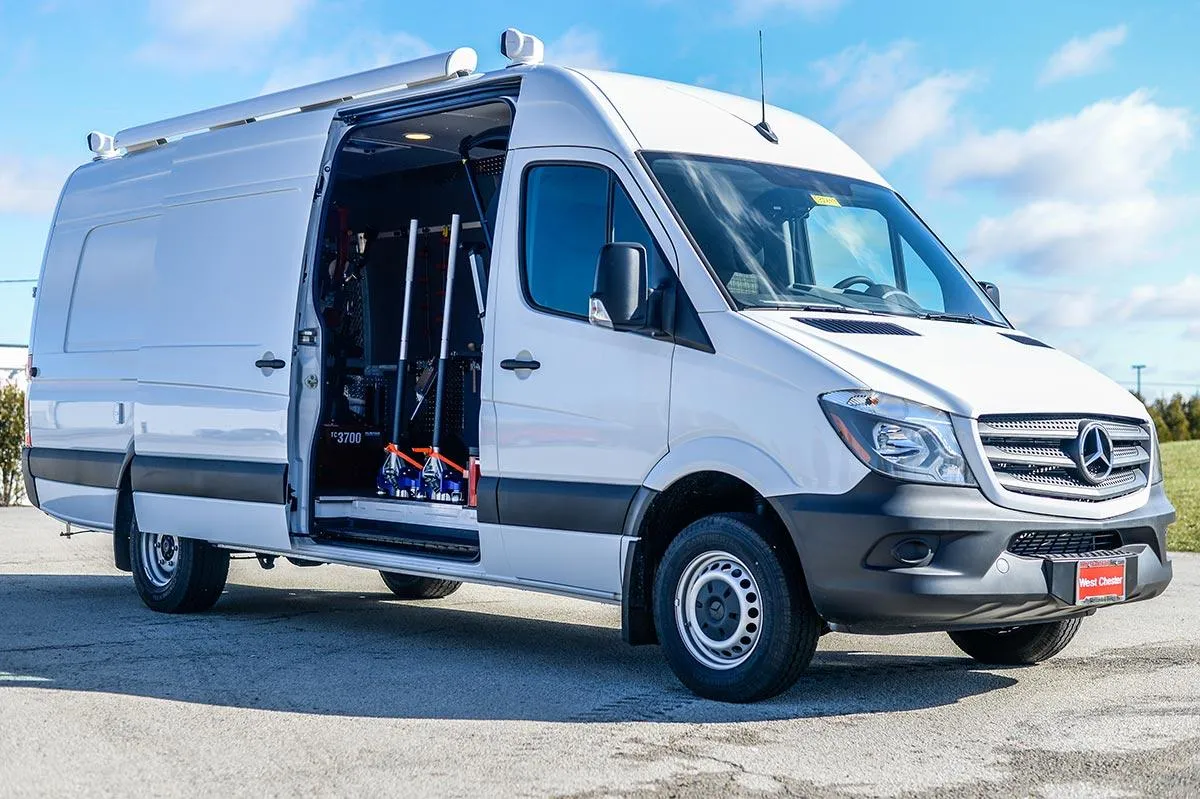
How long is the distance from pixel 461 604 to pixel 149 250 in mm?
3257

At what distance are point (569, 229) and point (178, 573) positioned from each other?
405 centimetres

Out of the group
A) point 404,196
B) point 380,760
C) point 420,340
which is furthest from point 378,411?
point 380,760

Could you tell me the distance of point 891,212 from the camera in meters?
8.16

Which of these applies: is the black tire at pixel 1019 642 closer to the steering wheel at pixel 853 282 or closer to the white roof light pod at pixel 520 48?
the steering wheel at pixel 853 282

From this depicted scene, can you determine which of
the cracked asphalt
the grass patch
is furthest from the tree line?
the cracked asphalt

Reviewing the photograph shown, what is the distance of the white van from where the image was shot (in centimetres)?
630

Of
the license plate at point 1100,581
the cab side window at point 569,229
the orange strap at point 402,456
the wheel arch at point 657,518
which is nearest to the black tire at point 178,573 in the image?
the orange strap at point 402,456

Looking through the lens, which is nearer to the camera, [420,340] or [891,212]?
[891,212]

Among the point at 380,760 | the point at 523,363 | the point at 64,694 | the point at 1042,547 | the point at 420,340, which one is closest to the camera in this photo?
the point at 380,760

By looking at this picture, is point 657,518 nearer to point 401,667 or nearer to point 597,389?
point 597,389

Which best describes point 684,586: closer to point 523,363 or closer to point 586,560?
point 586,560

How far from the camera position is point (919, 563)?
618cm

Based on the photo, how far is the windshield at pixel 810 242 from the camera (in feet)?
23.1

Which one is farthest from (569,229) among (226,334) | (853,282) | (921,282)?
(226,334)
